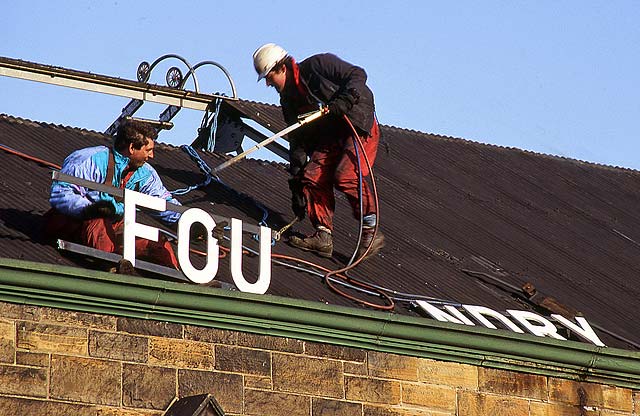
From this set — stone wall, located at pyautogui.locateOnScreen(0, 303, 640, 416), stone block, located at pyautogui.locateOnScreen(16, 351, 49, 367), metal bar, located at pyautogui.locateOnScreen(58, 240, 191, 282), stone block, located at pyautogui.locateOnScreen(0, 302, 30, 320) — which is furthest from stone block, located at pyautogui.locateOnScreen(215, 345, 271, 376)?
stone block, located at pyautogui.locateOnScreen(0, 302, 30, 320)

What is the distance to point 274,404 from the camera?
12.2m

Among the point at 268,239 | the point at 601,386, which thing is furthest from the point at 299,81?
the point at 601,386

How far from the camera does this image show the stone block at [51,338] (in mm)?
11180

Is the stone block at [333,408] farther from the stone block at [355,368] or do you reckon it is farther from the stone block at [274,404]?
the stone block at [355,368]

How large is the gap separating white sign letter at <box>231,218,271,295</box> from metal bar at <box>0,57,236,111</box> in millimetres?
4714

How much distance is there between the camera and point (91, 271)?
1137 centimetres

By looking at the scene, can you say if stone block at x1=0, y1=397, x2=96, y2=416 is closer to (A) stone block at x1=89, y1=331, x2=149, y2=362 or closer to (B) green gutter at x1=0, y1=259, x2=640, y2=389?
(A) stone block at x1=89, y1=331, x2=149, y2=362

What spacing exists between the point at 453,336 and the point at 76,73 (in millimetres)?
5688

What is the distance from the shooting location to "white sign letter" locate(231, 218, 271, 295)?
12320 mm

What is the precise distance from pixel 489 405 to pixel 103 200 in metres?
3.52

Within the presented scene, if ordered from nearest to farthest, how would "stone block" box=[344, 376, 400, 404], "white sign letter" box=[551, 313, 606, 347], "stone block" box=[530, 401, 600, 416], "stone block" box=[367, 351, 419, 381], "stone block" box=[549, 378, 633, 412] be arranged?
"stone block" box=[344, 376, 400, 404] < "stone block" box=[367, 351, 419, 381] < "stone block" box=[530, 401, 600, 416] < "stone block" box=[549, 378, 633, 412] < "white sign letter" box=[551, 313, 606, 347]

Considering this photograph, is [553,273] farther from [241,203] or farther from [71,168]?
[71,168]

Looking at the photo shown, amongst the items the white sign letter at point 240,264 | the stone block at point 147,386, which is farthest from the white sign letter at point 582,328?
the stone block at point 147,386

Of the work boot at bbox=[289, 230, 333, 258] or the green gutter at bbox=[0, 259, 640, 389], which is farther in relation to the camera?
the work boot at bbox=[289, 230, 333, 258]
